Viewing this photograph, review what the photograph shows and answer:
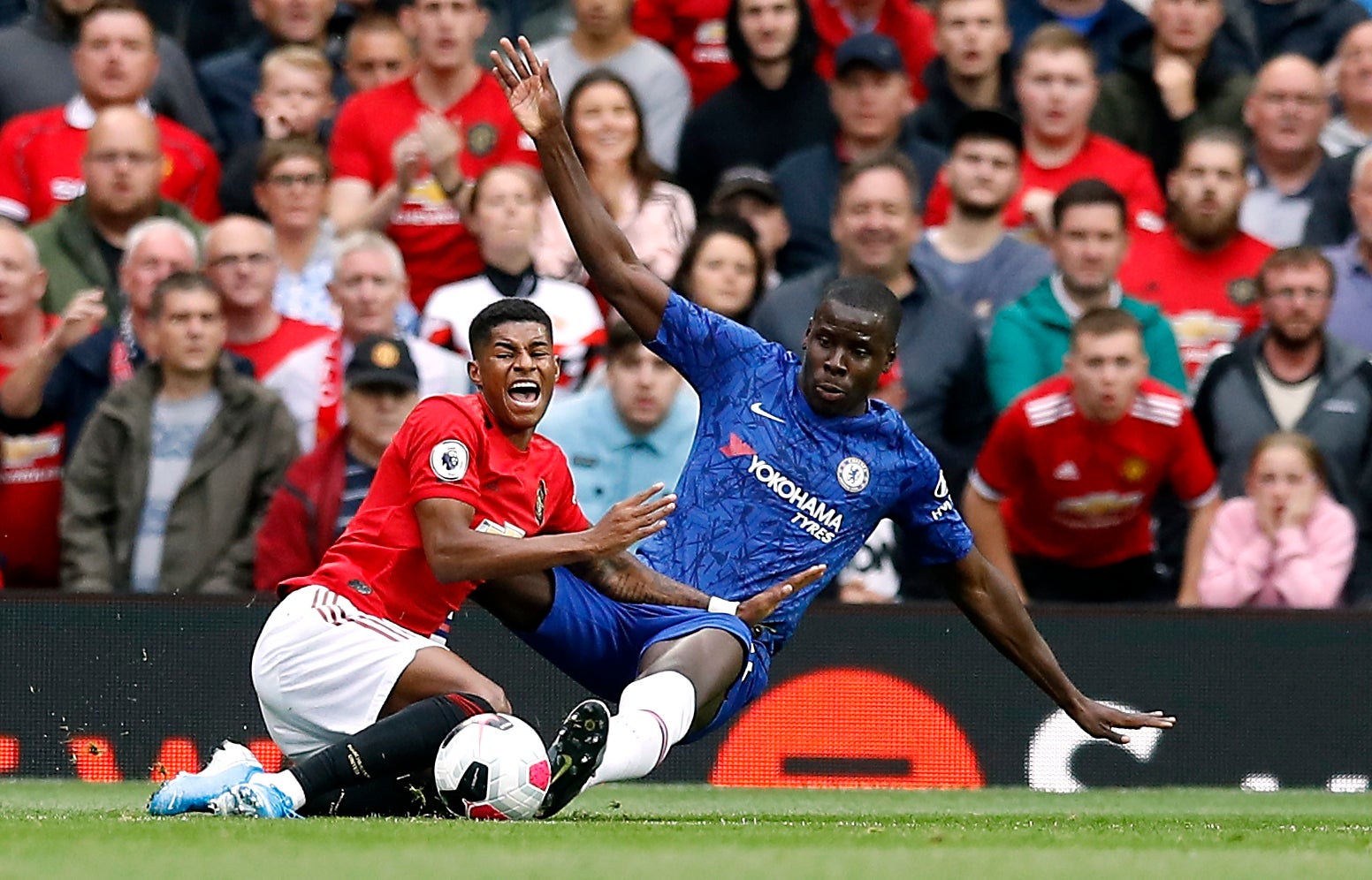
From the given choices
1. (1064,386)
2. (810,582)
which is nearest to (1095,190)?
(1064,386)

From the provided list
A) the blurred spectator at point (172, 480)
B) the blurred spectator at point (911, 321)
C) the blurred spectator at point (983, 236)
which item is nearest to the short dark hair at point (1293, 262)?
the blurred spectator at point (983, 236)

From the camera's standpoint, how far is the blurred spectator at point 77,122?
11977 mm

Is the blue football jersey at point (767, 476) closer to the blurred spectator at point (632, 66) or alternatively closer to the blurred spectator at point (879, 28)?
the blurred spectator at point (632, 66)

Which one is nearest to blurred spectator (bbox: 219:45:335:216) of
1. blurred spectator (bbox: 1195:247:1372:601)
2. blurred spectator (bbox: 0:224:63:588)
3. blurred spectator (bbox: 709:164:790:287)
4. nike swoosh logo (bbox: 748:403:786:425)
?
blurred spectator (bbox: 0:224:63:588)

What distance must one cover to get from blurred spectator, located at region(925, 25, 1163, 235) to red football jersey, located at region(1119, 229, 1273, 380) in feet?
1.24

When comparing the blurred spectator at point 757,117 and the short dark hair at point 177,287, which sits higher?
the blurred spectator at point 757,117

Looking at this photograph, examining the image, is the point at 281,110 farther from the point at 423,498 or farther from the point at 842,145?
the point at 423,498

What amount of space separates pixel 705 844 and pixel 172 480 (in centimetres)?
482

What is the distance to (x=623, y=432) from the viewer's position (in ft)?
35.0

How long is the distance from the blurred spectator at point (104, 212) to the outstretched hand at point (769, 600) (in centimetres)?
475

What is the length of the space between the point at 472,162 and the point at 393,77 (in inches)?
37.5

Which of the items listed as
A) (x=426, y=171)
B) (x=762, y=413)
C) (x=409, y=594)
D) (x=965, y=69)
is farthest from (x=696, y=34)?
(x=409, y=594)

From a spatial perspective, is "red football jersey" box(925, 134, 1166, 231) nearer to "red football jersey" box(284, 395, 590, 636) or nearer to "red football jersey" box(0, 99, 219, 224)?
"red football jersey" box(0, 99, 219, 224)

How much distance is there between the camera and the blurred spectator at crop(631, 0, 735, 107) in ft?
43.3
